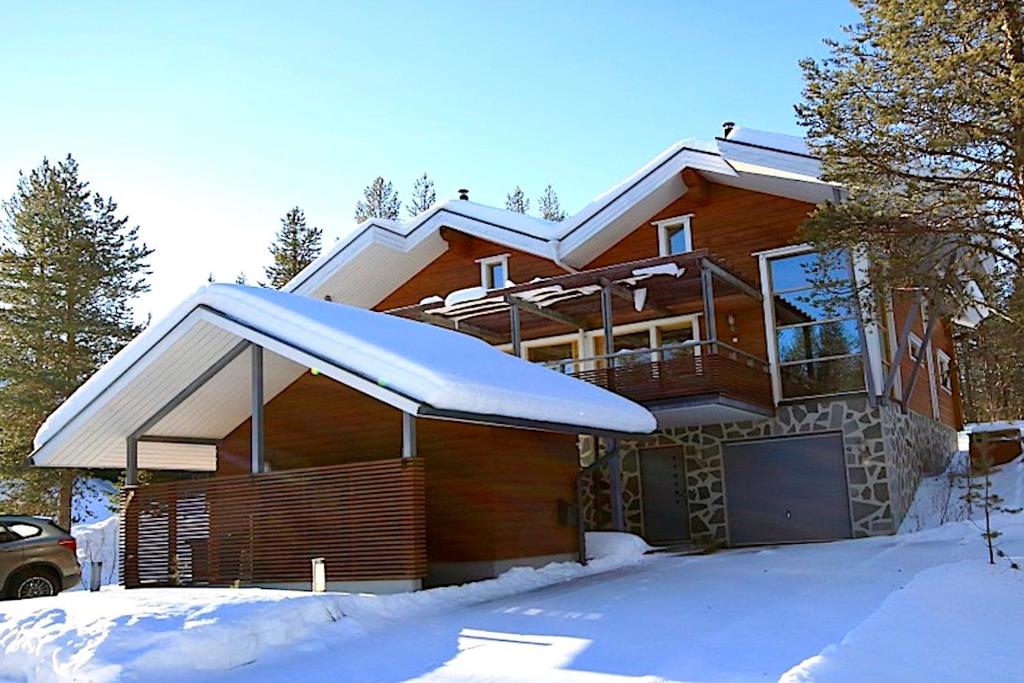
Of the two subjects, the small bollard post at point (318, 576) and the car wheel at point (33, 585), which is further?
the car wheel at point (33, 585)

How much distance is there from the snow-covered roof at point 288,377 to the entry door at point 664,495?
13.5 feet

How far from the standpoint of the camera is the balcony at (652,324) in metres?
15.2

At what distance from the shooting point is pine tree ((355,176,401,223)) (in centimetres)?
4225

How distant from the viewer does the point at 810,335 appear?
55.1ft

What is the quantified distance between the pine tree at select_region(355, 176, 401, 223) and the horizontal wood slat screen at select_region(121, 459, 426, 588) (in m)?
30.1

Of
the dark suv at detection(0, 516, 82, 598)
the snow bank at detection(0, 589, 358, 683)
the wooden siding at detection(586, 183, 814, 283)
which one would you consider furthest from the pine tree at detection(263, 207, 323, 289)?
the snow bank at detection(0, 589, 358, 683)

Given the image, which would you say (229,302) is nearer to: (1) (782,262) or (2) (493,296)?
(2) (493,296)

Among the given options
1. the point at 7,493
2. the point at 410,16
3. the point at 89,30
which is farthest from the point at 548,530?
the point at 7,493

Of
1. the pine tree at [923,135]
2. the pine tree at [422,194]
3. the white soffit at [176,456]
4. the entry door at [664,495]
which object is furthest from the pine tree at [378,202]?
the pine tree at [923,135]

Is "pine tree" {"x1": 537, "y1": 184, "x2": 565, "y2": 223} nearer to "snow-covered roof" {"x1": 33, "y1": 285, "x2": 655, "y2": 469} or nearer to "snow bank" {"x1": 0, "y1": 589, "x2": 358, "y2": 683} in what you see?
"snow-covered roof" {"x1": 33, "y1": 285, "x2": 655, "y2": 469}

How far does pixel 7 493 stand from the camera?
82.4ft

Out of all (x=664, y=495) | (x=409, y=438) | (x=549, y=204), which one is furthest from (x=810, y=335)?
(x=549, y=204)

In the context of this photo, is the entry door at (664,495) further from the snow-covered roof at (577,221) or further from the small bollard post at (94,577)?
the small bollard post at (94,577)

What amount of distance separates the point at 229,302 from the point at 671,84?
224 inches
